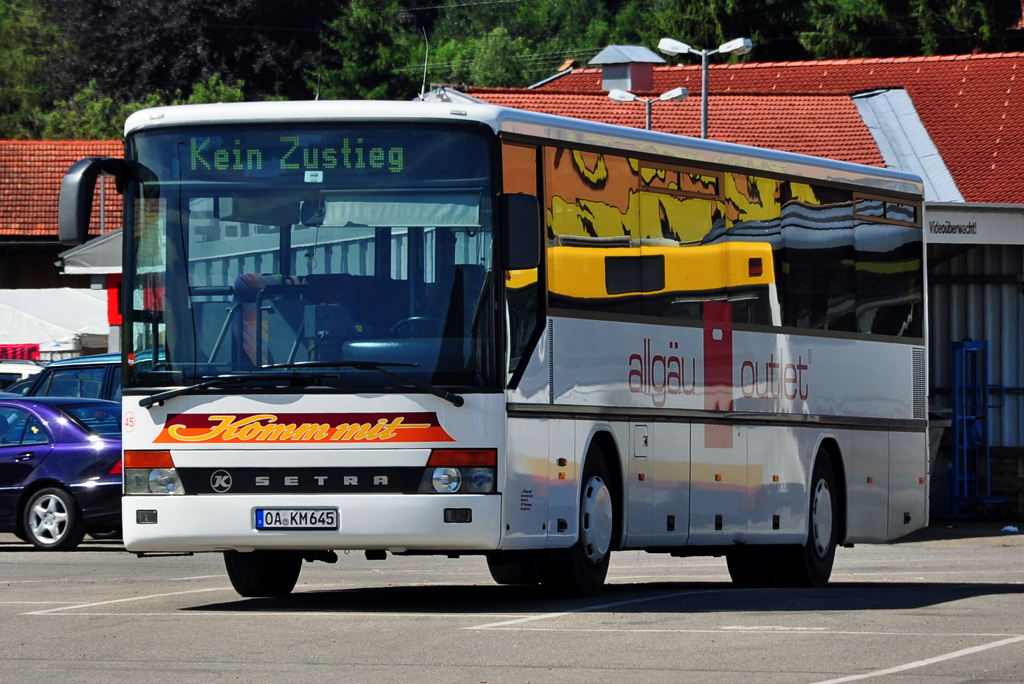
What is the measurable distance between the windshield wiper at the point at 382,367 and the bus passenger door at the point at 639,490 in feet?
6.74

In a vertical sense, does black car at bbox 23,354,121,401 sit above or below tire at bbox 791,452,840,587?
above

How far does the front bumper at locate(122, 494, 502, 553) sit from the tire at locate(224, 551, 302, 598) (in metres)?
1.64

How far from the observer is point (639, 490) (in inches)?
524

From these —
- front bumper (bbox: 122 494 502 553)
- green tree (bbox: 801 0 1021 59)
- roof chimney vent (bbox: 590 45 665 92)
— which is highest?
green tree (bbox: 801 0 1021 59)

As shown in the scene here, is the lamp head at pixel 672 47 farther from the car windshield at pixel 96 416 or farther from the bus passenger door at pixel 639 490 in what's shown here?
the bus passenger door at pixel 639 490

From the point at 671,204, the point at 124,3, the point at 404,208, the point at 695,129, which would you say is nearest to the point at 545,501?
the point at 404,208

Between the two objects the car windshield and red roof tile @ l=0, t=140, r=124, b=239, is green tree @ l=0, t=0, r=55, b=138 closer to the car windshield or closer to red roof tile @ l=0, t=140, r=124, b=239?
red roof tile @ l=0, t=140, r=124, b=239

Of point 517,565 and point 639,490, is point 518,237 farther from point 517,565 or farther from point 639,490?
point 517,565

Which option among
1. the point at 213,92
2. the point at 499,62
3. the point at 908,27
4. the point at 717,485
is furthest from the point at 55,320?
the point at 499,62

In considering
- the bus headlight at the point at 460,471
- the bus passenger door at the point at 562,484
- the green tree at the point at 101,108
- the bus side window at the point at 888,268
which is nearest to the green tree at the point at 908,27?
the green tree at the point at 101,108

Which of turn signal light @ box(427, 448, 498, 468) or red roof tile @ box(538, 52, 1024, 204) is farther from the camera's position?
red roof tile @ box(538, 52, 1024, 204)

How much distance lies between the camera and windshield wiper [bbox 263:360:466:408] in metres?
11.5

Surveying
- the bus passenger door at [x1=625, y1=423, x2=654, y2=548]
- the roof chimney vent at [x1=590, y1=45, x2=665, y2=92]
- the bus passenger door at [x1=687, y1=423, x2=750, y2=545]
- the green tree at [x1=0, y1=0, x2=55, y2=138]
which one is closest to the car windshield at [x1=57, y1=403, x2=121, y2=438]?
the bus passenger door at [x1=687, y1=423, x2=750, y2=545]

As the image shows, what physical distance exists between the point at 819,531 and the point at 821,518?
A: 0.11m
